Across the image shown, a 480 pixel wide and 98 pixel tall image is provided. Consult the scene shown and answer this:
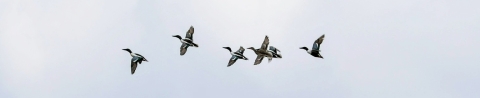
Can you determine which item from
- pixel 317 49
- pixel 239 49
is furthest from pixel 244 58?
pixel 317 49

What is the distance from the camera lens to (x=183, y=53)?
522 feet

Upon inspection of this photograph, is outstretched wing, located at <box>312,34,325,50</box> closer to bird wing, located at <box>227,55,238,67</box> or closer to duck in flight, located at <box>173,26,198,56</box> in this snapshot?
bird wing, located at <box>227,55,238,67</box>

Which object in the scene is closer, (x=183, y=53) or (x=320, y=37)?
(x=320, y=37)

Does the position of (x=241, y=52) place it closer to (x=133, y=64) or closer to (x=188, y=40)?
(x=188, y=40)

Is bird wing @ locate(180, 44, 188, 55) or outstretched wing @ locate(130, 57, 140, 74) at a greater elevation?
bird wing @ locate(180, 44, 188, 55)

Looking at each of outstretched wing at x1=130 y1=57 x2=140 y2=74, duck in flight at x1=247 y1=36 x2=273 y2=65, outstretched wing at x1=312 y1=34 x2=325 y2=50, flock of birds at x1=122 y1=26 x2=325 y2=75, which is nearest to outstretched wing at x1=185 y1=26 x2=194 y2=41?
flock of birds at x1=122 y1=26 x2=325 y2=75

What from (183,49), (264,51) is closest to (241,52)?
(264,51)

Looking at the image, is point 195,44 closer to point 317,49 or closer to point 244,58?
point 244,58

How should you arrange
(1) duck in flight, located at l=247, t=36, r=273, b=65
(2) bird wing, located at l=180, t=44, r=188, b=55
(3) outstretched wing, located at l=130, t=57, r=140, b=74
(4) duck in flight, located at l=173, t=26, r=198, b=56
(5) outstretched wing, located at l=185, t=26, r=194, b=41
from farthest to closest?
1. (2) bird wing, located at l=180, t=44, r=188, b=55
2. (4) duck in flight, located at l=173, t=26, r=198, b=56
3. (5) outstretched wing, located at l=185, t=26, r=194, b=41
4. (1) duck in flight, located at l=247, t=36, r=273, b=65
5. (3) outstretched wing, located at l=130, t=57, r=140, b=74

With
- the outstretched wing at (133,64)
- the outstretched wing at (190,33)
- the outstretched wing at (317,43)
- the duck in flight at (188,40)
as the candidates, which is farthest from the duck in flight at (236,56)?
the outstretched wing at (133,64)

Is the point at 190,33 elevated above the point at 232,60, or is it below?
above

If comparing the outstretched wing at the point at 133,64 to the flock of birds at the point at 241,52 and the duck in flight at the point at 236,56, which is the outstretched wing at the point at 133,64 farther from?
the duck in flight at the point at 236,56

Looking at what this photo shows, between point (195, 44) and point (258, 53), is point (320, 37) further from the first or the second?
point (195, 44)

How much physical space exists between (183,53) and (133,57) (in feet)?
44.1
